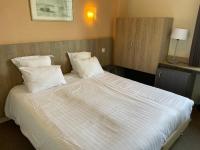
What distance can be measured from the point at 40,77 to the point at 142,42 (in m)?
2.11

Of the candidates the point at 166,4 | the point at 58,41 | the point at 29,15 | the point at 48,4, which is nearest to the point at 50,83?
the point at 58,41

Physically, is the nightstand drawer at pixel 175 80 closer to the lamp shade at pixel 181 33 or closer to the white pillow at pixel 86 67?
the lamp shade at pixel 181 33

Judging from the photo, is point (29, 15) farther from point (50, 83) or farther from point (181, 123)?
point (181, 123)

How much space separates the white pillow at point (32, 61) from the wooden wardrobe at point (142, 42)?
68.9 inches

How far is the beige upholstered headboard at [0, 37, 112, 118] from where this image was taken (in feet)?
7.50

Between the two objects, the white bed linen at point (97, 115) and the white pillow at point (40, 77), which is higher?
the white pillow at point (40, 77)

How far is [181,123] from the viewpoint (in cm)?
195

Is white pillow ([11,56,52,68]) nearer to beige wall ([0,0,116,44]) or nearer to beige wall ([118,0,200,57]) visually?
beige wall ([0,0,116,44])

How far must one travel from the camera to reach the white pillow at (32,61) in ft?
7.59

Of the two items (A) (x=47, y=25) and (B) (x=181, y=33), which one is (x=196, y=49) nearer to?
(B) (x=181, y=33)

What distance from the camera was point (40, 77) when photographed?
223cm

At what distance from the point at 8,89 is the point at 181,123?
2492 mm

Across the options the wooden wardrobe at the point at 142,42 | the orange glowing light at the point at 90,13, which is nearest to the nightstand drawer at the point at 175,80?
the wooden wardrobe at the point at 142,42

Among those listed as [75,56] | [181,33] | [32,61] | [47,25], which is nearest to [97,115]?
[32,61]
